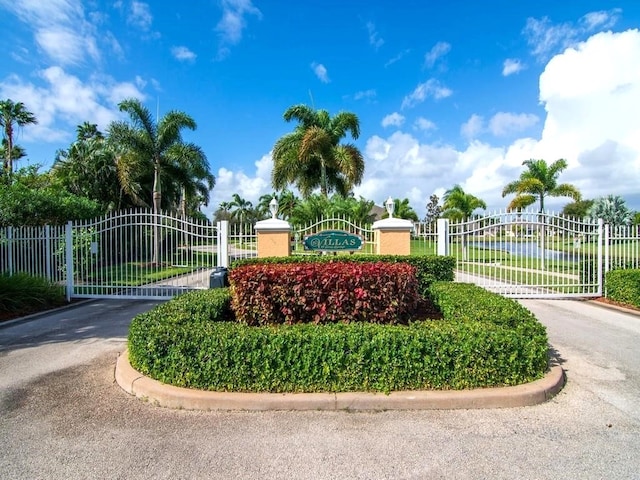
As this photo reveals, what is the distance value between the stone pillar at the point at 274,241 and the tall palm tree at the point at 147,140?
10.1 meters

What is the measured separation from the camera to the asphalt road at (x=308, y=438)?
8.75 ft

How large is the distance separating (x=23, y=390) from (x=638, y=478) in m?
5.76

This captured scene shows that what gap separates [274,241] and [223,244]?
1.46m

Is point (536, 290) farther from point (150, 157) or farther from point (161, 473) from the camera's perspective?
point (150, 157)

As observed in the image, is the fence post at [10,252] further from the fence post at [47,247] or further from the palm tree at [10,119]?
the palm tree at [10,119]

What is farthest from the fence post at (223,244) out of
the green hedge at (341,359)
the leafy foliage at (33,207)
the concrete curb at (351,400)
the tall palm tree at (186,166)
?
the tall palm tree at (186,166)

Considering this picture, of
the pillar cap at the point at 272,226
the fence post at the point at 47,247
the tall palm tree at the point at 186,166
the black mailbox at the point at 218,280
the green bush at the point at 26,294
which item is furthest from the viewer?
the tall palm tree at the point at 186,166

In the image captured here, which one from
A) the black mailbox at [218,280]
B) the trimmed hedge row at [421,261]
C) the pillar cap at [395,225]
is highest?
the pillar cap at [395,225]

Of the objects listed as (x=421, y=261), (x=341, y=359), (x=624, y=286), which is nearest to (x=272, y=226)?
(x=421, y=261)

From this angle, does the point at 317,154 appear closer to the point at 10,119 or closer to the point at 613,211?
the point at 613,211

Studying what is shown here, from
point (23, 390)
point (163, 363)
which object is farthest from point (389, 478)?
point (23, 390)

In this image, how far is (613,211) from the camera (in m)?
16.3

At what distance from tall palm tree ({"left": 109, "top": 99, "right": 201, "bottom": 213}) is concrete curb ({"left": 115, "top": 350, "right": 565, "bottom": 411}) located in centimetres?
1490

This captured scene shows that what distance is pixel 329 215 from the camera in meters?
14.3
